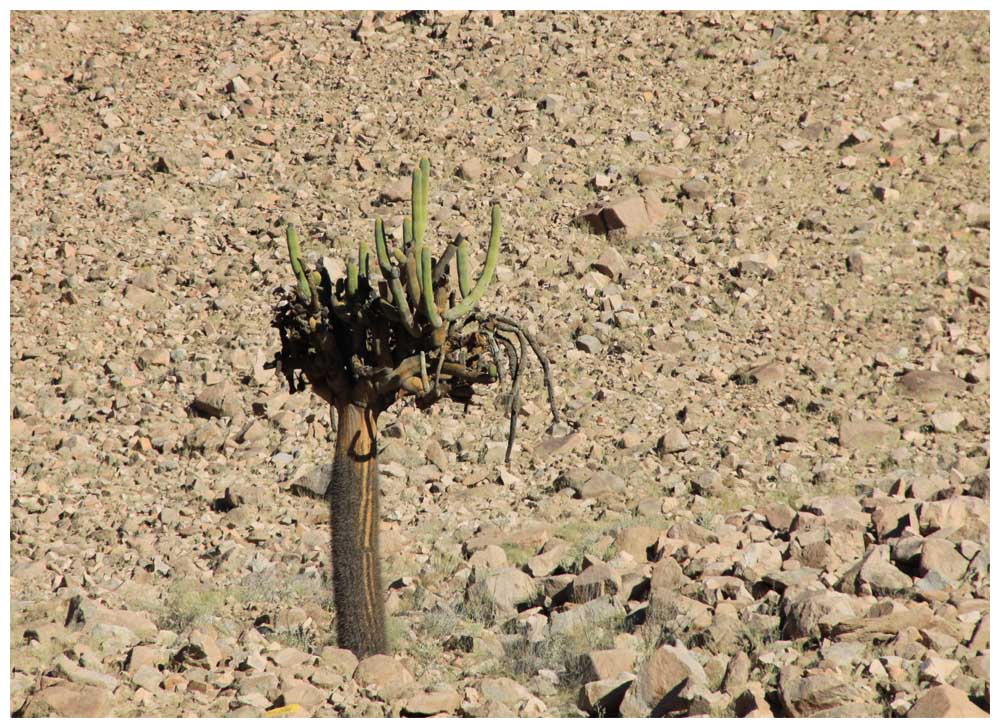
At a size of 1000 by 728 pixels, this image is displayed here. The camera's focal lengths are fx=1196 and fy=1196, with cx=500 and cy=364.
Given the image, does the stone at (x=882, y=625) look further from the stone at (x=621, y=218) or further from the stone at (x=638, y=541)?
the stone at (x=621, y=218)

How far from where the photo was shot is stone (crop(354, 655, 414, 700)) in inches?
273

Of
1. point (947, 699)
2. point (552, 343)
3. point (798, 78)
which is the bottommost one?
point (947, 699)

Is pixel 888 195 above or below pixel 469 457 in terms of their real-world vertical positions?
above

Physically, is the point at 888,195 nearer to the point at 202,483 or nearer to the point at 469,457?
the point at 469,457

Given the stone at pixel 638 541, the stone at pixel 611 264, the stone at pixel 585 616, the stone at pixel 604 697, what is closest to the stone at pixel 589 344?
the stone at pixel 611 264

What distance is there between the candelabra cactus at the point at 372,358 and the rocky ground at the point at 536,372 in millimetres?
636

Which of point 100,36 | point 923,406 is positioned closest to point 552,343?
point 923,406

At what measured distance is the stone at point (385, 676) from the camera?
694cm

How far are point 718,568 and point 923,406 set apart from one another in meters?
5.88

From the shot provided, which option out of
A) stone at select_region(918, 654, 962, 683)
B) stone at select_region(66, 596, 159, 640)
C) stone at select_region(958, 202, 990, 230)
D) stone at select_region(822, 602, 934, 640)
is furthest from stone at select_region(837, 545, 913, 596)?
stone at select_region(958, 202, 990, 230)

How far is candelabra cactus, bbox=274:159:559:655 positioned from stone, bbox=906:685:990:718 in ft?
8.63

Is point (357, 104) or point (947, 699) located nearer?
point (947, 699)

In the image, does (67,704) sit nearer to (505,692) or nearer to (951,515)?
(505,692)

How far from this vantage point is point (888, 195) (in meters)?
17.8
